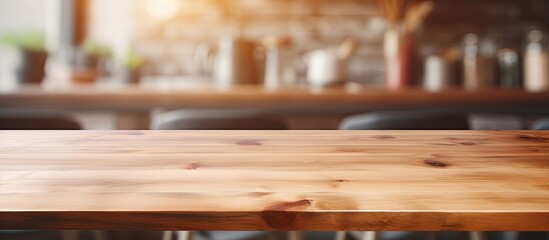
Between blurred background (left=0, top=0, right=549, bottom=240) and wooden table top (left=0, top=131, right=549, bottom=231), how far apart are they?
0.47m

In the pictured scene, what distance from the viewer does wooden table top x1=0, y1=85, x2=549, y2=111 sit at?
1.45m

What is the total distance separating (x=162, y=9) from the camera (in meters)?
3.21

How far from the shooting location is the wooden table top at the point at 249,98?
4.76 feet

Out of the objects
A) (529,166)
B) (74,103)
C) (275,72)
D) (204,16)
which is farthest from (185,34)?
(529,166)

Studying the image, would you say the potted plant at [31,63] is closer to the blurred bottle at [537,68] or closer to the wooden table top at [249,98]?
the wooden table top at [249,98]

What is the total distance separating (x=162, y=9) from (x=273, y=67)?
151 cm

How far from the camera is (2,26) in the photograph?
3.26m

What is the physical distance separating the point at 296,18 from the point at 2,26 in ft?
6.30

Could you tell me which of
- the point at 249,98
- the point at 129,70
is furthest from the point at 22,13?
the point at 249,98

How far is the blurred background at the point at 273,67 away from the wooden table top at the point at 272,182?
1.55 feet

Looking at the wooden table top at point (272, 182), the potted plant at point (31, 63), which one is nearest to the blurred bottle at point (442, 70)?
the wooden table top at point (272, 182)

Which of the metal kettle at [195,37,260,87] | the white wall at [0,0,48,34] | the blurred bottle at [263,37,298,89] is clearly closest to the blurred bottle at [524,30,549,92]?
the blurred bottle at [263,37,298,89]

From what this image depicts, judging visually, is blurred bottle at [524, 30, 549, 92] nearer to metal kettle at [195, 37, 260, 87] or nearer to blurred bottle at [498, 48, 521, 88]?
blurred bottle at [498, 48, 521, 88]

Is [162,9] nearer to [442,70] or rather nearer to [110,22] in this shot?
[110,22]
